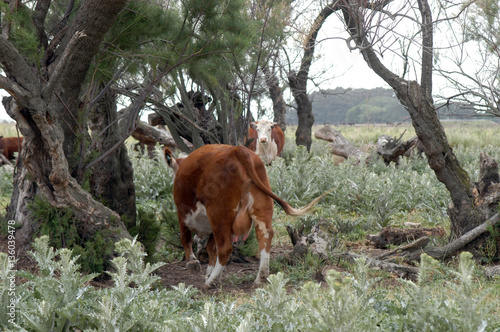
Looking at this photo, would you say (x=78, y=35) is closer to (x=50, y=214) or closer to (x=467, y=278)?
(x=50, y=214)

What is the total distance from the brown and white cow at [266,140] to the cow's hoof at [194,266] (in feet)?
19.7

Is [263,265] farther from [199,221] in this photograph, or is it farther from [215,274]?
[199,221]

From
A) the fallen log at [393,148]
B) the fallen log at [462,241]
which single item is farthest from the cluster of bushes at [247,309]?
the fallen log at [393,148]

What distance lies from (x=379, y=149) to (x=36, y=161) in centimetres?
1048

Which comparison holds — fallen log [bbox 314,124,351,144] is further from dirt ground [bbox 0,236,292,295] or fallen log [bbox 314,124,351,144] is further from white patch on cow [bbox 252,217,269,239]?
white patch on cow [bbox 252,217,269,239]

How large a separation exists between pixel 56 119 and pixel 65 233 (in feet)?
3.29

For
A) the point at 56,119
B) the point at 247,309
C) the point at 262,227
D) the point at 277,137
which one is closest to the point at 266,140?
the point at 277,137

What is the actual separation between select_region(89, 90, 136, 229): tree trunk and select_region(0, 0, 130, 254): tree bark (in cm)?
66

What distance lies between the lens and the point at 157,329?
91.7 inches

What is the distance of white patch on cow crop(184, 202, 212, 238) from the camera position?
4312 millimetres

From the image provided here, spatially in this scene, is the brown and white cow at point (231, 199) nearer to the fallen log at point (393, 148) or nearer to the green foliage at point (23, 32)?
the green foliage at point (23, 32)

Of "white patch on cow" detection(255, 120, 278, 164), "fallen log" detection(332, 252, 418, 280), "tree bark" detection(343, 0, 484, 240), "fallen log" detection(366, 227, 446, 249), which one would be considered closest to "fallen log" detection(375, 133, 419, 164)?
"white patch on cow" detection(255, 120, 278, 164)

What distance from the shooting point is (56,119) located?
158 inches

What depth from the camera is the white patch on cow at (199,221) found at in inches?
170
